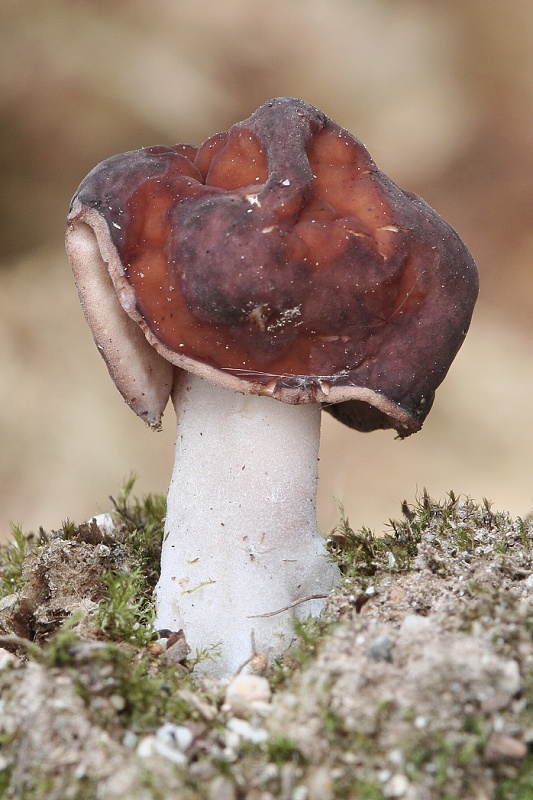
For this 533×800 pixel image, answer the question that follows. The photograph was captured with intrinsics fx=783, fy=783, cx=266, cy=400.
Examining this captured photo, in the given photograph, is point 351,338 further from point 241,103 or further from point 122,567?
point 241,103

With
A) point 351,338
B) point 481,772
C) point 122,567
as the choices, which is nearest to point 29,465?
point 122,567

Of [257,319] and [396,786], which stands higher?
[257,319]

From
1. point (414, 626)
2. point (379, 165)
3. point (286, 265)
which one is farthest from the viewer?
point (379, 165)

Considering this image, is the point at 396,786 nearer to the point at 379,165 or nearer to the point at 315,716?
the point at 315,716

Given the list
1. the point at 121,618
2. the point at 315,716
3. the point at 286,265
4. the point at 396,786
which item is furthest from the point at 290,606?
the point at 286,265

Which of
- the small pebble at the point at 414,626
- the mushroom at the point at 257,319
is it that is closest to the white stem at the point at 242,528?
the mushroom at the point at 257,319

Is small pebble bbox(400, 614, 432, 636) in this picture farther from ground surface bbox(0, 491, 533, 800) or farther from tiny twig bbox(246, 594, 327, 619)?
tiny twig bbox(246, 594, 327, 619)

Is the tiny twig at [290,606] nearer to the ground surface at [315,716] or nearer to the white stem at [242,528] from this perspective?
the white stem at [242,528]
